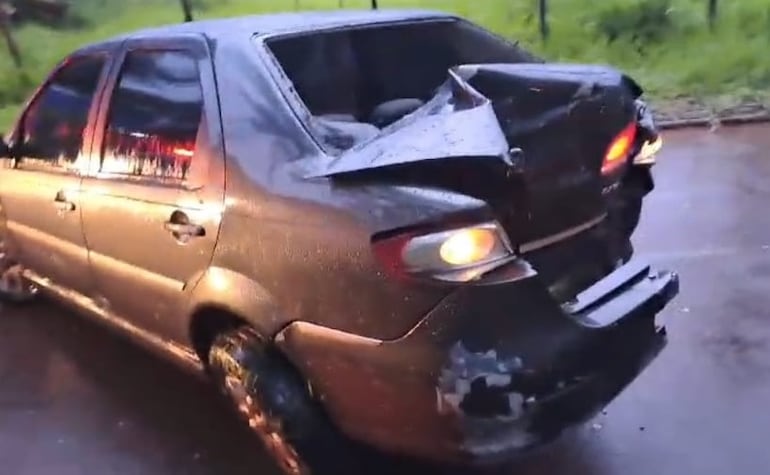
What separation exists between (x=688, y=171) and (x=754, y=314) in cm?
251

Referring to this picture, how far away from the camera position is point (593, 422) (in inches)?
139

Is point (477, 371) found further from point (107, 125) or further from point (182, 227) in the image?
point (107, 125)

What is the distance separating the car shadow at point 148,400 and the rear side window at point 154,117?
3.30ft

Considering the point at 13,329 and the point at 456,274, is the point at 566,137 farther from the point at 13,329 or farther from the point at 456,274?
the point at 13,329

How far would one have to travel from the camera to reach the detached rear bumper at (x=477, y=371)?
8.20 feet

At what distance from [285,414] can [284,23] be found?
1.48 m

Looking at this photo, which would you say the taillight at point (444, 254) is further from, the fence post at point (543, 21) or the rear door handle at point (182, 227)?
the fence post at point (543, 21)

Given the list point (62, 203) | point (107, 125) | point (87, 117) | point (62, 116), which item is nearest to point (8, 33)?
point (62, 116)

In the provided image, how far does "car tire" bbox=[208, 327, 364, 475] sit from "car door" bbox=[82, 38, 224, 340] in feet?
1.18

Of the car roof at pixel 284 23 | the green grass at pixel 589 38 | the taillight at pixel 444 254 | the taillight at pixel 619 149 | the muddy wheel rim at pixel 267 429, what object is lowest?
the green grass at pixel 589 38

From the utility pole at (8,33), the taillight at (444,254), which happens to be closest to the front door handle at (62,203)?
the taillight at (444,254)

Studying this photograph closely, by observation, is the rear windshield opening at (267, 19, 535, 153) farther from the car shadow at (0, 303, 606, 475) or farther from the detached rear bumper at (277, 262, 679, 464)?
the car shadow at (0, 303, 606, 475)

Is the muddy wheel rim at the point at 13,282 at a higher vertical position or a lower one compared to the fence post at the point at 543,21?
higher

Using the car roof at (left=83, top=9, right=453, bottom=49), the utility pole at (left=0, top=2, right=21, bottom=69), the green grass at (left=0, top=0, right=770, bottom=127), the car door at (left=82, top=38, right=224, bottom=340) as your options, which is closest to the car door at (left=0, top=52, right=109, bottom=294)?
the car door at (left=82, top=38, right=224, bottom=340)
